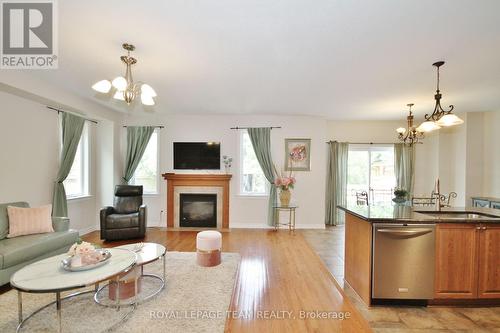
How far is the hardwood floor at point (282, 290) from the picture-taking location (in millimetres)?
2150

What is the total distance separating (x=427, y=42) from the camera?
7.60 ft

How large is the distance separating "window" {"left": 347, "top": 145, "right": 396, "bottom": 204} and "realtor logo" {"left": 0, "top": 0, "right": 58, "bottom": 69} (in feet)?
20.2

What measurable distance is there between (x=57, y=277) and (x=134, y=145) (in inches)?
157

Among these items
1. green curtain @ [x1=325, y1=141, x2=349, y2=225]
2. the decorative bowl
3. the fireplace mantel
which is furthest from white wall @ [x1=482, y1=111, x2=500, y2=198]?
the decorative bowl

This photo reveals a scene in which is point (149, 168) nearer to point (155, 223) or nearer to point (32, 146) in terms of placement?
point (155, 223)

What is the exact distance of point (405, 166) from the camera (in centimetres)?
602

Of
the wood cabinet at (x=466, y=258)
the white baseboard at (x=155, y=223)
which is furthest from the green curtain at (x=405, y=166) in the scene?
the white baseboard at (x=155, y=223)

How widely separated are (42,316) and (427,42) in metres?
4.55

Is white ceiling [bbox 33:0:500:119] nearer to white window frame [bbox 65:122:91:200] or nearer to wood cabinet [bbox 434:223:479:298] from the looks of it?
white window frame [bbox 65:122:91:200]

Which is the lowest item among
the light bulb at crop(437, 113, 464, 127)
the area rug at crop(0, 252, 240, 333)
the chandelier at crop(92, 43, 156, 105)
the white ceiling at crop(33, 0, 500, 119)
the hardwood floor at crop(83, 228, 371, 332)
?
the hardwood floor at crop(83, 228, 371, 332)

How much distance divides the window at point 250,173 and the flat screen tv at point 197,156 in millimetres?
659

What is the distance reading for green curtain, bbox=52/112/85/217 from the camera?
4109mm

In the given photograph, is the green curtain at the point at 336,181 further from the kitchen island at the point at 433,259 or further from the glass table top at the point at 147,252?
the glass table top at the point at 147,252

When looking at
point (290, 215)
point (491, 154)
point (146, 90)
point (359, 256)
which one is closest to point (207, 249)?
point (359, 256)
